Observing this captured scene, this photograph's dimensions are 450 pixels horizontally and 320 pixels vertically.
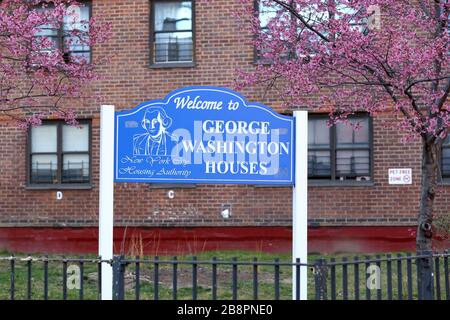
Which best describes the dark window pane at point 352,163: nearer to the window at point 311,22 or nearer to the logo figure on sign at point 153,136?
the window at point 311,22

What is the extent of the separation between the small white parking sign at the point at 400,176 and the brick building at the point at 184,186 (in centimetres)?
11

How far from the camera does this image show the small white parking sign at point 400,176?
15.0m

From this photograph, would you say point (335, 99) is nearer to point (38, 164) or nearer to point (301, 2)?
point (301, 2)

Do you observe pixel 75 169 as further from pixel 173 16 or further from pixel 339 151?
pixel 339 151

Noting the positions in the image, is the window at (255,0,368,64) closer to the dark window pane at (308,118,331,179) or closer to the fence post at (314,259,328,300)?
the fence post at (314,259,328,300)

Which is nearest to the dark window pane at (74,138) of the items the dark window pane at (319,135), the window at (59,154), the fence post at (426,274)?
the window at (59,154)

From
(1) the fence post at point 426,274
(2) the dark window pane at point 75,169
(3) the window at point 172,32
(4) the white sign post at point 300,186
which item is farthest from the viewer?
(2) the dark window pane at point 75,169

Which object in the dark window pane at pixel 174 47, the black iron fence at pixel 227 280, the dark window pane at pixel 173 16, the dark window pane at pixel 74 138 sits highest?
the dark window pane at pixel 173 16

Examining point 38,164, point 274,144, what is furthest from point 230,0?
point 274,144

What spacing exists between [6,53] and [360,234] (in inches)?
317

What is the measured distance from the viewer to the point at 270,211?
604 inches

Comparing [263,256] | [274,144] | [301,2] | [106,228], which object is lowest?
[263,256]

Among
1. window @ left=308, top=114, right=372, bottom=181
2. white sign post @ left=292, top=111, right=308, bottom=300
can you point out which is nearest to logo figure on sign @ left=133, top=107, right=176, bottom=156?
white sign post @ left=292, top=111, right=308, bottom=300

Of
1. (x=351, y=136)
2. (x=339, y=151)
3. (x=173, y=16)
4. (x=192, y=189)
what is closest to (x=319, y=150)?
(x=339, y=151)
